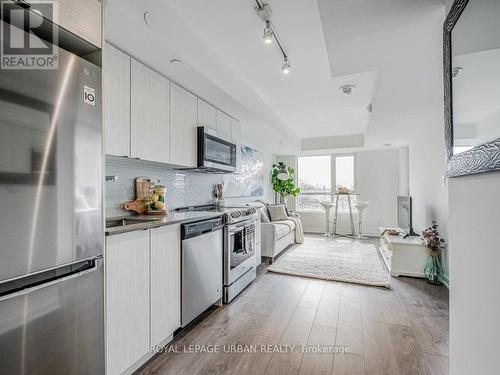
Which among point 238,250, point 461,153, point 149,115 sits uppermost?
point 149,115

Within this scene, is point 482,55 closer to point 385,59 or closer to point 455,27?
point 455,27

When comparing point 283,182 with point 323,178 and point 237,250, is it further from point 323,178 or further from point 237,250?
point 237,250

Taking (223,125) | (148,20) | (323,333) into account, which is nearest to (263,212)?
(223,125)

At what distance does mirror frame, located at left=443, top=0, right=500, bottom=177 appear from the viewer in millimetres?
829

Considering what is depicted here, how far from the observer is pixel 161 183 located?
2668 millimetres

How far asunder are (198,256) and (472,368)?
1.77 metres

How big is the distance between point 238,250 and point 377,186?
474 centimetres

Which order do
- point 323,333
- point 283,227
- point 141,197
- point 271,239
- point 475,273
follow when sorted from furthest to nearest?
point 283,227 < point 271,239 < point 141,197 < point 323,333 < point 475,273

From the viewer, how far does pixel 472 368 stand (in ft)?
3.35

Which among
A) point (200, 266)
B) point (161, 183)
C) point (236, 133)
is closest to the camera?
point (200, 266)

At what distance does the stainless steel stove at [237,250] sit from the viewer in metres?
2.58

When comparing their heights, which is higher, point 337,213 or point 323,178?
point 323,178

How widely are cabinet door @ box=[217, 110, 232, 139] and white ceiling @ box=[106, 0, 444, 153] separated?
17 centimetres

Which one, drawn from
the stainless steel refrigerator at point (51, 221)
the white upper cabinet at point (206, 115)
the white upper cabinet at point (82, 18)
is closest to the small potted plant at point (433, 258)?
the white upper cabinet at point (206, 115)
